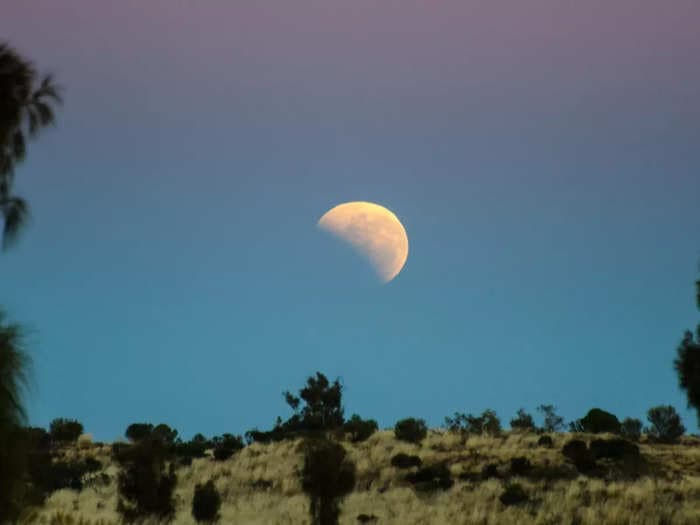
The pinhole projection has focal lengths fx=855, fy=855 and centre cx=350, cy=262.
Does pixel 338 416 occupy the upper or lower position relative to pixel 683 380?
upper

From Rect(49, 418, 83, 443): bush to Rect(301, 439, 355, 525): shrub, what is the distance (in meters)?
39.1

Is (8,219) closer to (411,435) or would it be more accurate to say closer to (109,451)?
(411,435)

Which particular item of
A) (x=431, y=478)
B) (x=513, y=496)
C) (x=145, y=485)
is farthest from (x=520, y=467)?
(x=145, y=485)

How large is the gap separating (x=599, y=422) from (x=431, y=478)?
21.7 metres

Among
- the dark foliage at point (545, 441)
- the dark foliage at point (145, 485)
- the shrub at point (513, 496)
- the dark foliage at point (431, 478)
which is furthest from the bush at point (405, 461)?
the dark foliage at point (145, 485)

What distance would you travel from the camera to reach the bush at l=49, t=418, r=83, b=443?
201ft

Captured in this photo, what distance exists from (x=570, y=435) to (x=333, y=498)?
919 inches

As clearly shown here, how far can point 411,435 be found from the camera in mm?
49688

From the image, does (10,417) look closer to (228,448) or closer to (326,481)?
(326,481)

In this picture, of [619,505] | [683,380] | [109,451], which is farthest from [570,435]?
[109,451]

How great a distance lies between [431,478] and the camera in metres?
38.8

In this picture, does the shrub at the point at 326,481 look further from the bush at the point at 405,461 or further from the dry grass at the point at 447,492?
the bush at the point at 405,461

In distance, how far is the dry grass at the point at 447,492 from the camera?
30.3 metres

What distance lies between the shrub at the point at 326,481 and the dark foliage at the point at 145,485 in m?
5.85
